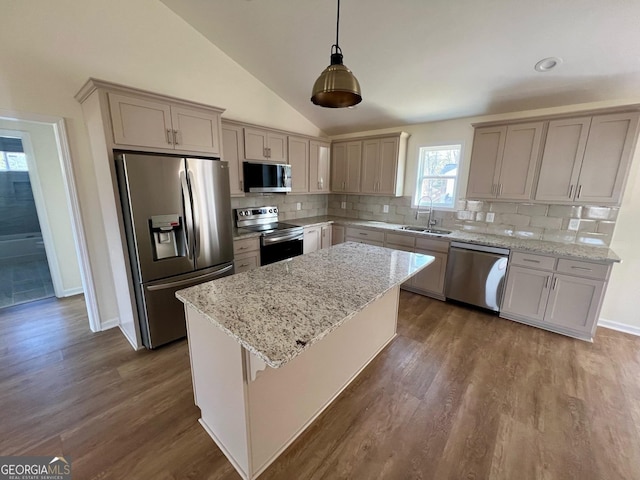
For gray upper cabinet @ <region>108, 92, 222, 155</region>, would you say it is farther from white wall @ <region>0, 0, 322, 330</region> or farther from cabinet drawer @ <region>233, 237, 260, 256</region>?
cabinet drawer @ <region>233, 237, 260, 256</region>

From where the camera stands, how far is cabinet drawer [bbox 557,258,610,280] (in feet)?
8.18

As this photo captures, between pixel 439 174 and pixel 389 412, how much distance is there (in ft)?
10.7

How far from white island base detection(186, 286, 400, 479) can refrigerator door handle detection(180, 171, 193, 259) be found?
1.07 metres

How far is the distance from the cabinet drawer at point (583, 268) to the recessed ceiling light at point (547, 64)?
183cm

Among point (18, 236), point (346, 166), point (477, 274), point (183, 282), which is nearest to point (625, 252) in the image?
point (477, 274)

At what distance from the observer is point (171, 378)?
2.12 meters

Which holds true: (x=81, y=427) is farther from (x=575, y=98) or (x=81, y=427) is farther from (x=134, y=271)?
(x=575, y=98)

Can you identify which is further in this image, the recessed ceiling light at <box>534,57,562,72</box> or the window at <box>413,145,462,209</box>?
the window at <box>413,145,462,209</box>

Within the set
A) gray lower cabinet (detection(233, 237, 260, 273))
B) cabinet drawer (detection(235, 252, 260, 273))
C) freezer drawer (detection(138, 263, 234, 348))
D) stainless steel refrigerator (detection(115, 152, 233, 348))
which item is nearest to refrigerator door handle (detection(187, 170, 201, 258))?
stainless steel refrigerator (detection(115, 152, 233, 348))

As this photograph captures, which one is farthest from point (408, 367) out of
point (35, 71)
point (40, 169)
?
point (40, 169)

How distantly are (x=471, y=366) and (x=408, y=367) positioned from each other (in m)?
0.56

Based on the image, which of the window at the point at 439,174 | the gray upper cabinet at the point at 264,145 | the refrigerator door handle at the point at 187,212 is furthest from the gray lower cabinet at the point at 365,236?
the refrigerator door handle at the point at 187,212

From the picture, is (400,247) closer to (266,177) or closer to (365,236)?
(365,236)

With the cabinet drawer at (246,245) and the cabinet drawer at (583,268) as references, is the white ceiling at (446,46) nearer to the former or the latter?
the cabinet drawer at (583,268)
